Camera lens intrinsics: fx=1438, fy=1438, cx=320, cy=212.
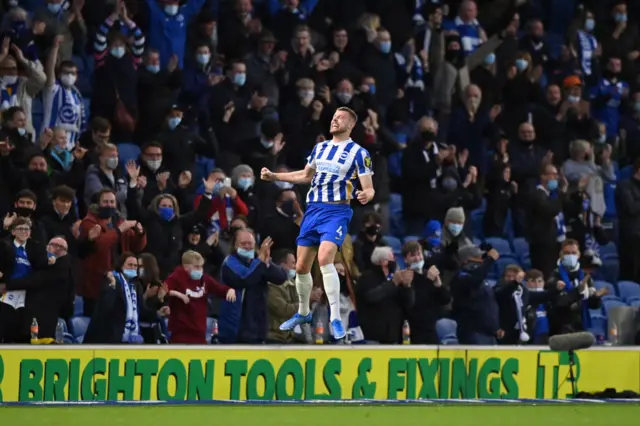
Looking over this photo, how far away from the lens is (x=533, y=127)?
21.9m

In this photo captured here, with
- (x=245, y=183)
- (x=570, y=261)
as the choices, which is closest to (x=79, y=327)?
(x=245, y=183)

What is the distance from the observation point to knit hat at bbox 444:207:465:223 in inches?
758

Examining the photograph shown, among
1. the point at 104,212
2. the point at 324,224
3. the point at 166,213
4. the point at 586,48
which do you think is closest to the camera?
the point at 324,224

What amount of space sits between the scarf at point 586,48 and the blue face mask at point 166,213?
30.3 feet

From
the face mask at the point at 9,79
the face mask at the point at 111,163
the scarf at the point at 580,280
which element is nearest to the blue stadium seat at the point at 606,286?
the scarf at the point at 580,280

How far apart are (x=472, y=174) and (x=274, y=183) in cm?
345

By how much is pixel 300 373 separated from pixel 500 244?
5.39m

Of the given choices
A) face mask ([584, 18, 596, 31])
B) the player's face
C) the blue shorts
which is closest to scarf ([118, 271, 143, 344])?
the blue shorts

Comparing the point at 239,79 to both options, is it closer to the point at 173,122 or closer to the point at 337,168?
the point at 173,122

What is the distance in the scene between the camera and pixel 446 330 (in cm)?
1873

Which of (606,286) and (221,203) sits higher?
(221,203)

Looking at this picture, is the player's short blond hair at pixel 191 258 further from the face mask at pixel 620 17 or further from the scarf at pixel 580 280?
the face mask at pixel 620 17

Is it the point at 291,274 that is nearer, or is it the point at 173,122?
the point at 291,274
